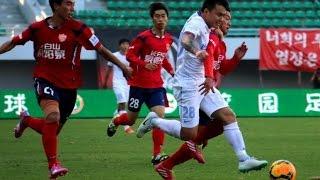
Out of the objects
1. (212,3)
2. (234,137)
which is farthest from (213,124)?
(212,3)

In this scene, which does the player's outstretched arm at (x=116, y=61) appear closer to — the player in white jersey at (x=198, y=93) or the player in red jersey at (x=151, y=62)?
the player in white jersey at (x=198, y=93)

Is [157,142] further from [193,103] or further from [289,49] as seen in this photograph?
[289,49]

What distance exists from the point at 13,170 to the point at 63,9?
249 cm

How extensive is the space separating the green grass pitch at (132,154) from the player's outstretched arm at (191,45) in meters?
1.84

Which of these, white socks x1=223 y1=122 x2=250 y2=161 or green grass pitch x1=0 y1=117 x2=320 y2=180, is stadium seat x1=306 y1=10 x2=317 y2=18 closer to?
green grass pitch x1=0 y1=117 x2=320 y2=180

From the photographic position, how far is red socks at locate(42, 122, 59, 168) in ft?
32.5

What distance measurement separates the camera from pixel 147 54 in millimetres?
13391

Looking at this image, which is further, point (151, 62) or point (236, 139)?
point (151, 62)

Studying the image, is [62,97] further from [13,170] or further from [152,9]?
[152,9]

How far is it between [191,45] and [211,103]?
0.87 m

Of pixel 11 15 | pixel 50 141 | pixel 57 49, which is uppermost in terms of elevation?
pixel 57 49

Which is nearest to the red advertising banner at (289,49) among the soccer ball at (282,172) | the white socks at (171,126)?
the white socks at (171,126)

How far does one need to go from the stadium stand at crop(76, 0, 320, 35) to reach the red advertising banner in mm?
2866

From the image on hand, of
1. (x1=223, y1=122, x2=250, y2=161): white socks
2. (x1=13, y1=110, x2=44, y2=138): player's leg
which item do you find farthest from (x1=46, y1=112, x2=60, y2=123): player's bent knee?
(x1=223, y1=122, x2=250, y2=161): white socks
